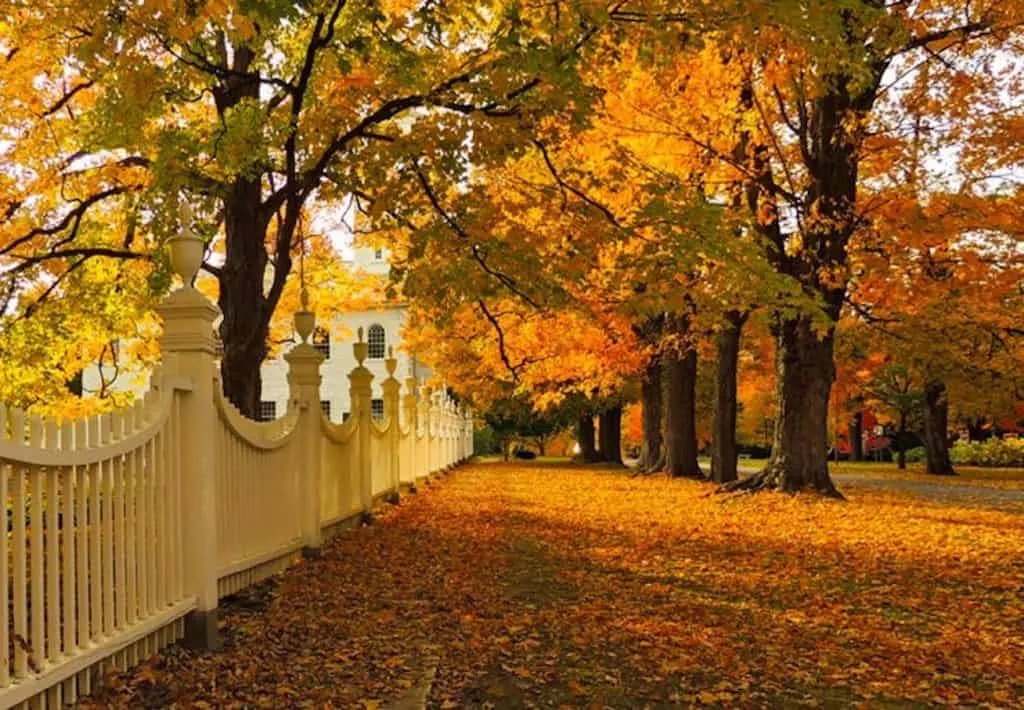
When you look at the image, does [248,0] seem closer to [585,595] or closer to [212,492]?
[212,492]

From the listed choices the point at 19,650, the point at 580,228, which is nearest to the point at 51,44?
the point at 580,228

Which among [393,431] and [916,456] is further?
[916,456]

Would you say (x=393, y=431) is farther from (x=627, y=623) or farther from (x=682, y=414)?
(x=627, y=623)

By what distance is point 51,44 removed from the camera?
11156 mm

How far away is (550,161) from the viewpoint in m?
10.4

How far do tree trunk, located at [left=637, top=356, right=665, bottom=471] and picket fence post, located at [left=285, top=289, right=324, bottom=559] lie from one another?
19616 millimetres

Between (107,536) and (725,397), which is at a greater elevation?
(725,397)

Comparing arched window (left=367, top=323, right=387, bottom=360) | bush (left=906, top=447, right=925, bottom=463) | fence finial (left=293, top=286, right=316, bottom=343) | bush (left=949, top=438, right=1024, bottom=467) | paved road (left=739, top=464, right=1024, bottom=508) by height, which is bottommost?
→ bush (left=906, top=447, right=925, bottom=463)

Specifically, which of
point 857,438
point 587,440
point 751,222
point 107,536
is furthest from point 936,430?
point 107,536

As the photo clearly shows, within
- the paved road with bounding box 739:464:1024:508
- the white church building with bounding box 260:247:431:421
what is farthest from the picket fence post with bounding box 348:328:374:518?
the white church building with bounding box 260:247:431:421

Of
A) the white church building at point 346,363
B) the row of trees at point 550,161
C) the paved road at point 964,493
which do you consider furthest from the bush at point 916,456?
the row of trees at point 550,161

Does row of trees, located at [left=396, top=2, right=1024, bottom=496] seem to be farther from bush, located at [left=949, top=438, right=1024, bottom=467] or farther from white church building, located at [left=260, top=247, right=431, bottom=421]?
white church building, located at [left=260, top=247, right=431, bottom=421]

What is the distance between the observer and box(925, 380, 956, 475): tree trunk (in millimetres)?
32750

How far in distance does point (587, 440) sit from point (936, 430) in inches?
545
